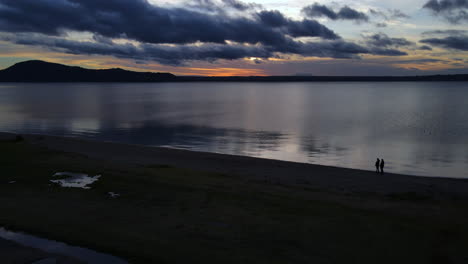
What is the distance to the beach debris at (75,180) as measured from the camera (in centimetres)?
1933

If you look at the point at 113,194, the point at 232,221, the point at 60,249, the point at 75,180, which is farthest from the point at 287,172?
the point at 60,249

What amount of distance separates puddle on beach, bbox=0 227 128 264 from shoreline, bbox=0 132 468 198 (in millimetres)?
12702

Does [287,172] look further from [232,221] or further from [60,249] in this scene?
[60,249]

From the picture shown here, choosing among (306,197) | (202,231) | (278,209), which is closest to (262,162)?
(306,197)

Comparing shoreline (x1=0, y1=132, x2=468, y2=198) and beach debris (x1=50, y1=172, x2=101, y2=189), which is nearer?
beach debris (x1=50, y1=172, x2=101, y2=189)

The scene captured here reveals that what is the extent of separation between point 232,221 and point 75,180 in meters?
10.9

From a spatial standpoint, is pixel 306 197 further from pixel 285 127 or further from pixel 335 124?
pixel 335 124

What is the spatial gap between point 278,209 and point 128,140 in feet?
121

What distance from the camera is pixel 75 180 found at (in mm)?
20391

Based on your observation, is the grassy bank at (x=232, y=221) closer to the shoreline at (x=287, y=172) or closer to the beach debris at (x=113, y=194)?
the beach debris at (x=113, y=194)

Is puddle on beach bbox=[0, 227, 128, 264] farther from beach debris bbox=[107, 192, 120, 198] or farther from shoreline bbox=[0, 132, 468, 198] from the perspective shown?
shoreline bbox=[0, 132, 468, 198]

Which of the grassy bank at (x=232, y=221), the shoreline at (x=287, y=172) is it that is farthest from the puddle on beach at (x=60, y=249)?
the shoreline at (x=287, y=172)

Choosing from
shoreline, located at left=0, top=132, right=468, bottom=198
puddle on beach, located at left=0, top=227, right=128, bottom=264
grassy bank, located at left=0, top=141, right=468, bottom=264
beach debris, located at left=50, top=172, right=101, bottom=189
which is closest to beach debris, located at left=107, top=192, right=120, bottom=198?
grassy bank, located at left=0, top=141, right=468, bottom=264

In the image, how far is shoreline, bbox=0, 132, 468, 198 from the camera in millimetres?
21969
